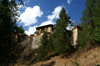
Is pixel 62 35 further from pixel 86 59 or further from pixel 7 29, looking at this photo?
pixel 7 29

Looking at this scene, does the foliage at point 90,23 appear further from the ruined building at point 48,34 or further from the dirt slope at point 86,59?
the ruined building at point 48,34

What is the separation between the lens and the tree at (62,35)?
18.5 m

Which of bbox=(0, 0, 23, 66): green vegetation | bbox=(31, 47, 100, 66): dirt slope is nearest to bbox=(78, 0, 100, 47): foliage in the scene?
bbox=(31, 47, 100, 66): dirt slope

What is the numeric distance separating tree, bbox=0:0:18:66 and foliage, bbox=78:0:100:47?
13852 mm

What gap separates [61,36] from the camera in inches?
770

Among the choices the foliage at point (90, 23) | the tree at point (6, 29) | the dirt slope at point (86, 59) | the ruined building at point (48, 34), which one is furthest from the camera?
the ruined building at point (48, 34)

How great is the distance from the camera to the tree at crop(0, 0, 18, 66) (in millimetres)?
10375

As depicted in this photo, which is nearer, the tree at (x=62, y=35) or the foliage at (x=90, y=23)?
the foliage at (x=90, y=23)

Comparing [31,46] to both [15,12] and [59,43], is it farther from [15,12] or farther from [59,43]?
[15,12]

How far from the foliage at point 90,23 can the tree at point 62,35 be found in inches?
129

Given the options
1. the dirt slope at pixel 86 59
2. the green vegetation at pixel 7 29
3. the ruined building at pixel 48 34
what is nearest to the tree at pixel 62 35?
the dirt slope at pixel 86 59

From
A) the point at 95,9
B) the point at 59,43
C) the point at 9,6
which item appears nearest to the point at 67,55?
the point at 59,43

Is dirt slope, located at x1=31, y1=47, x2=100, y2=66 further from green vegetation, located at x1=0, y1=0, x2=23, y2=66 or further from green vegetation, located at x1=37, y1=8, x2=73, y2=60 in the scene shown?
green vegetation, located at x1=0, y1=0, x2=23, y2=66

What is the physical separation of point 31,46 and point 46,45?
10.2 meters
